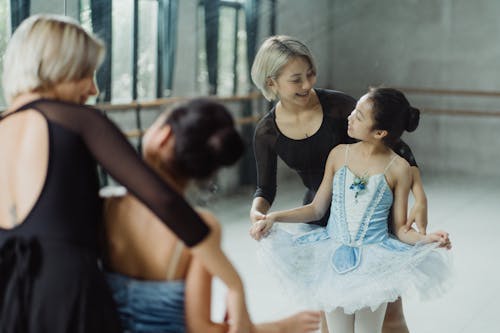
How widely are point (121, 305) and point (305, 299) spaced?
609 mm

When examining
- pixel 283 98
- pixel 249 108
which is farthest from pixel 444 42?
pixel 283 98

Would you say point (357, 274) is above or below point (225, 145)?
below

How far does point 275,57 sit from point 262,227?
0.34m

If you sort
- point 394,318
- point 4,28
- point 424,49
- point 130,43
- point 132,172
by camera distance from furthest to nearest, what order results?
point 424,49 → point 130,43 → point 4,28 → point 394,318 → point 132,172

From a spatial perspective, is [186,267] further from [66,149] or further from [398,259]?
[398,259]

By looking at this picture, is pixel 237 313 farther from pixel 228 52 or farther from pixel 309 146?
pixel 228 52

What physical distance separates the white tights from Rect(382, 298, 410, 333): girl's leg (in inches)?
2.4

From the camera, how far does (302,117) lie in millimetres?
1494

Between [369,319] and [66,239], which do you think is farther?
[369,319]

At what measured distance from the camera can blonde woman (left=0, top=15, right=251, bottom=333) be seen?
886mm

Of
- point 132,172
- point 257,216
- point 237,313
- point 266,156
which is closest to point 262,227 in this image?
point 257,216

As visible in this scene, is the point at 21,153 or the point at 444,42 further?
the point at 444,42

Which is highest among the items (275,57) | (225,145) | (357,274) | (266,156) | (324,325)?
(275,57)

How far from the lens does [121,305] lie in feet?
3.17
